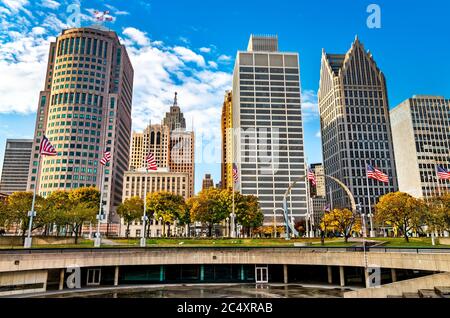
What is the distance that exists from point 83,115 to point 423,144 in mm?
155623

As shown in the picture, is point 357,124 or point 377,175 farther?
point 357,124

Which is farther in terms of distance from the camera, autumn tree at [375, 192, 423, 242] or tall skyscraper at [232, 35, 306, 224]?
tall skyscraper at [232, 35, 306, 224]

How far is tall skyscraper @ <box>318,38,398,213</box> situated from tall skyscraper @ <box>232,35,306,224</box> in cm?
1833

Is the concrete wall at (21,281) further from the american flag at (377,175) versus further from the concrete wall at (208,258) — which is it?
the american flag at (377,175)

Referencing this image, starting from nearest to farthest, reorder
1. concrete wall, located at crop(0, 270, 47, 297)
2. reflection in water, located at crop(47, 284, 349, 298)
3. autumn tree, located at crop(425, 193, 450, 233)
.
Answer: concrete wall, located at crop(0, 270, 47, 297) → reflection in water, located at crop(47, 284, 349, 298) → autumn tree, located at crop(425, 193, 450, 233)

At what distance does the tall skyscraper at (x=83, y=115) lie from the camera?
429 ft

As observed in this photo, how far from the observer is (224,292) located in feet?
92.3

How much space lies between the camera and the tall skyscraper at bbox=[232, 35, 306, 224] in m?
160

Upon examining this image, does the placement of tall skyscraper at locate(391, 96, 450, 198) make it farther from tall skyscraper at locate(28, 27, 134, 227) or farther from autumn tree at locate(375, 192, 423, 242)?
tall skyscraper at locate(28, 27, 134, 227)

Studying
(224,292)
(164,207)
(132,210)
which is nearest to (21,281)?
(224,292)

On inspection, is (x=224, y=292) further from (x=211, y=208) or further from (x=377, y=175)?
(x=211, y=208)

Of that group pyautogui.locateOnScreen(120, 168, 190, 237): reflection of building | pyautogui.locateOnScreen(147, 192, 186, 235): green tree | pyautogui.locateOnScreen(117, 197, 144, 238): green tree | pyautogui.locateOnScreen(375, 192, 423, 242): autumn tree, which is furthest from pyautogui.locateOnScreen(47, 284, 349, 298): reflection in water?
pyautogui.locateOnScreen(120, 168, 190, 237): reflection of building

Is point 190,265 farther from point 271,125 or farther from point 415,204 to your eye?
point 271,125
